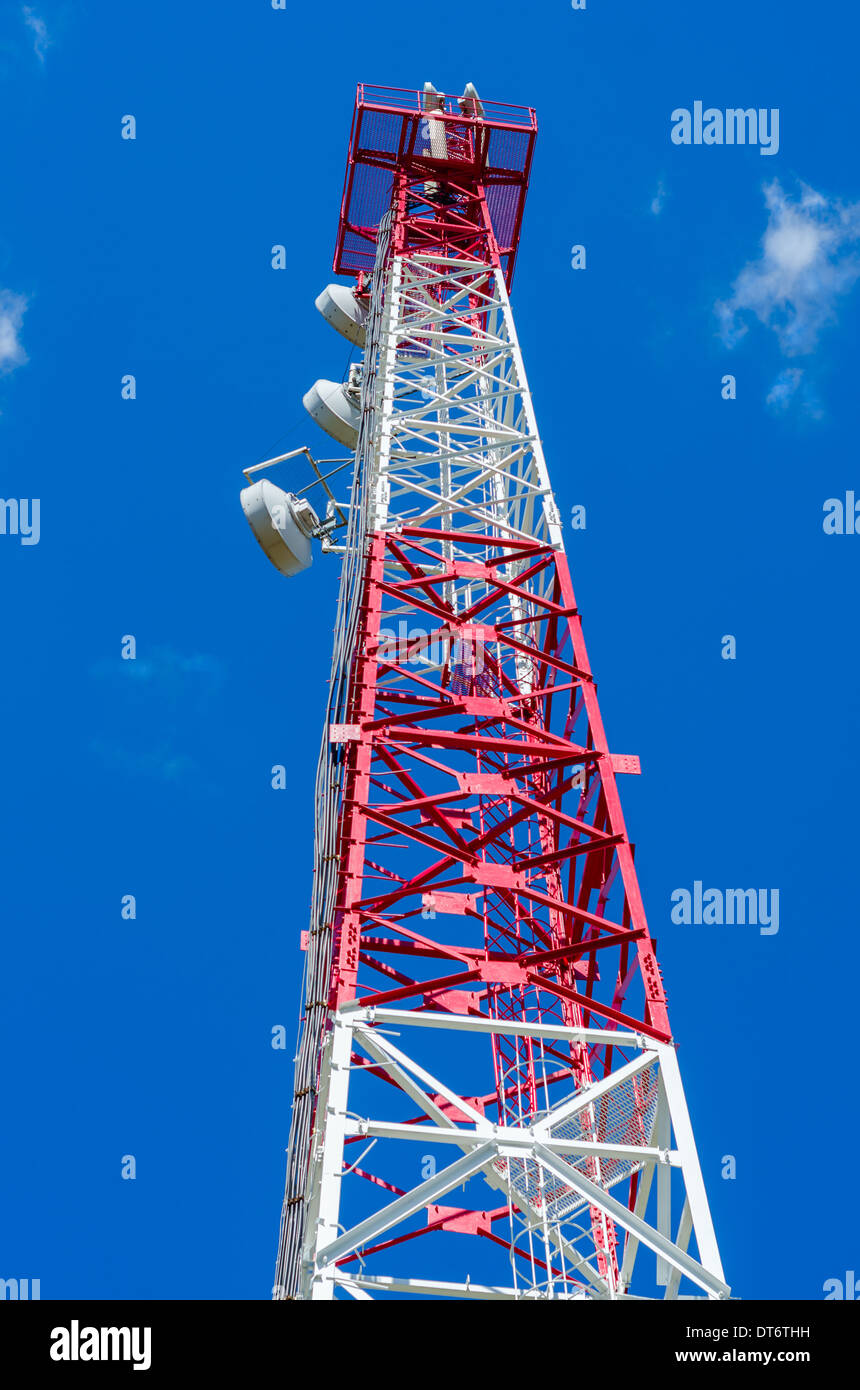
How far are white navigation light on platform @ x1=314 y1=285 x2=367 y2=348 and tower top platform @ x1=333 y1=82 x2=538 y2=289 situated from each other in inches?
124

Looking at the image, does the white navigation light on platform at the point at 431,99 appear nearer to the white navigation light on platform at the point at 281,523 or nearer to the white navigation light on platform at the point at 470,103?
the white navigation light on platform at the point at 470,103

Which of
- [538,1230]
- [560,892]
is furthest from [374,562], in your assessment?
[538,1230]

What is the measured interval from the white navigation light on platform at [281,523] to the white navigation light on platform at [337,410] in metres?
4.02

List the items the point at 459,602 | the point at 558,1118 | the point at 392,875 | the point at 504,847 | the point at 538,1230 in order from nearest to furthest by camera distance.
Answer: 1. the point at 558,1118
2. the point at 538,1230
3. the point at 392,875
4. the point at 504,847
5. the point at 459,602

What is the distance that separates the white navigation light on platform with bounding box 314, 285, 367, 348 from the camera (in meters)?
48.1

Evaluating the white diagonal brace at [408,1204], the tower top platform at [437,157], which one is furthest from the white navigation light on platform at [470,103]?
the white diagonal brace at [408,1204]

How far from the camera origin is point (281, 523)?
4116cm

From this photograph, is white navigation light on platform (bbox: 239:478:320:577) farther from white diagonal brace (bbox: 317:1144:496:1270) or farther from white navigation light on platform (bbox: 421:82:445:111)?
white diagonal brace (bbox: 317:1144:496:1270)

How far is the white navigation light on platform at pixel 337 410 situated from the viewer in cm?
4541

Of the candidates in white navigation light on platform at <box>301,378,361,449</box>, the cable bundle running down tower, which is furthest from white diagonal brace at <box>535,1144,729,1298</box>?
white navigation light on platform at <box>301,378,361,449</box>
